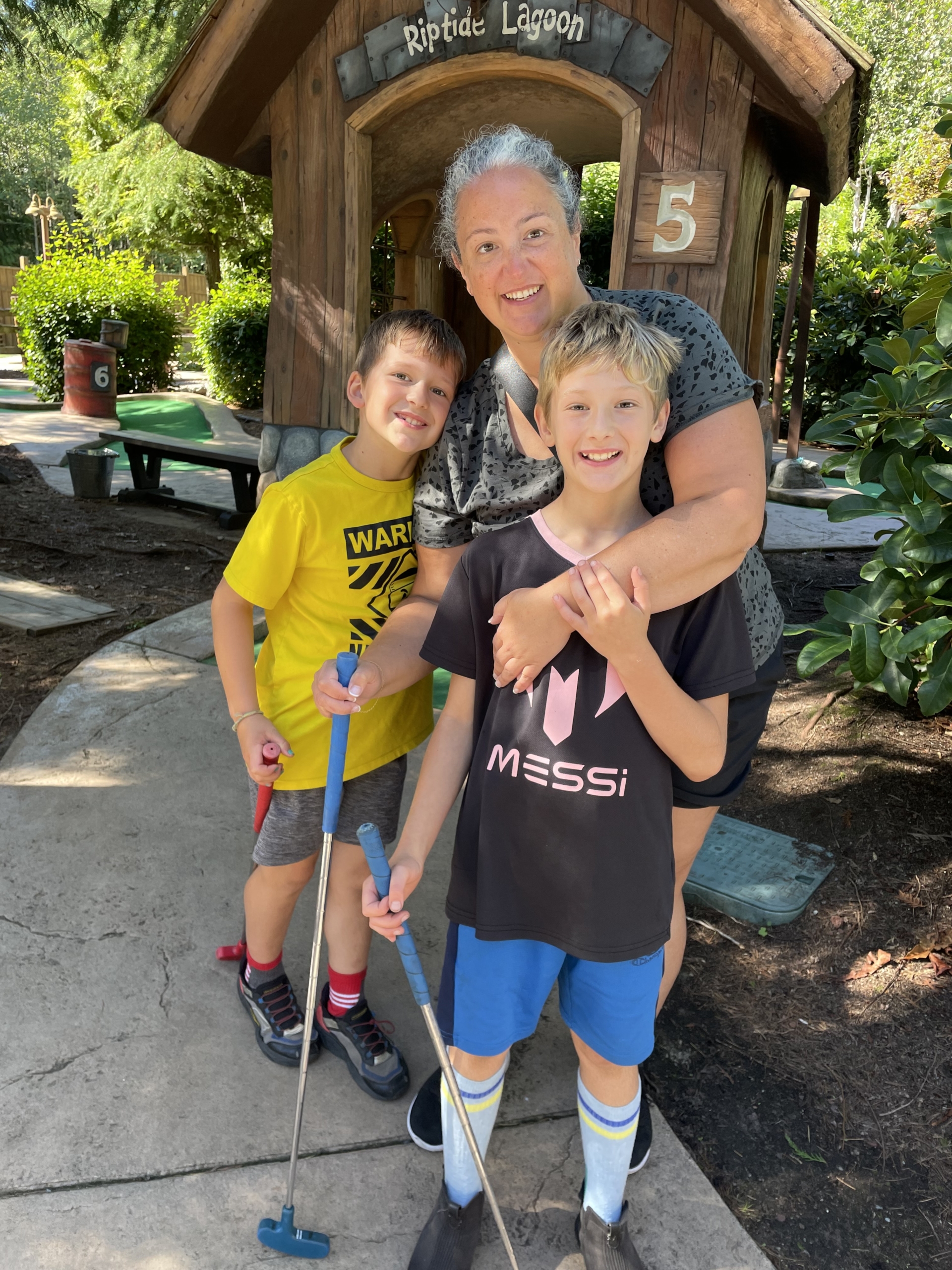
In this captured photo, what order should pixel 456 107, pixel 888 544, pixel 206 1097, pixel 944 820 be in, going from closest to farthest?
pixel 206 1097 → pixel 888 544 → pixel 944 820 → pixel 456 107

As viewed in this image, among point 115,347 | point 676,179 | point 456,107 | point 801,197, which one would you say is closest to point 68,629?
point 456,107

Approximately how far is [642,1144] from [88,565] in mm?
5177

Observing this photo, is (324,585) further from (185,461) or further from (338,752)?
(185,461)

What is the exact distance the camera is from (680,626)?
1.58 meters

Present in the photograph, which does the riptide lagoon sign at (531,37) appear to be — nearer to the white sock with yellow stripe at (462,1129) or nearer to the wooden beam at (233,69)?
the wooden beam at (233,69)

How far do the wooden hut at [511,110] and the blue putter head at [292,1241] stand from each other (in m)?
3.01

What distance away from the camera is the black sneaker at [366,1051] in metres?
2.11

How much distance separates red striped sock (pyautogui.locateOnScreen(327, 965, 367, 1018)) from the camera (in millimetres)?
2174

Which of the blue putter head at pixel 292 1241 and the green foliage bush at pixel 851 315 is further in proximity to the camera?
the green foliage bush at pixel 851 315

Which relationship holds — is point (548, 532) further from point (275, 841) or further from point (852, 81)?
point (852, 81)

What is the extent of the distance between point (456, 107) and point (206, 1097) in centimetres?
406

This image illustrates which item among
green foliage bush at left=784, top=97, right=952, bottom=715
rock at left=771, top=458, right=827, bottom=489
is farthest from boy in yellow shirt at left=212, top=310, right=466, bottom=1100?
rock at left=771, top=458, right=827, bottom=489

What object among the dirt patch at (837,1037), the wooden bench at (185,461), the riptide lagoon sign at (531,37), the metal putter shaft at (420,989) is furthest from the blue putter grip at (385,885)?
the wooden bench at (185,461)

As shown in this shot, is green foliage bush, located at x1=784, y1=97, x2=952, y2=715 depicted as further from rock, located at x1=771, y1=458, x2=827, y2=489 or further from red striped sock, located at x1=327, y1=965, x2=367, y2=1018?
rock, located at x1=771, y1=458, x2=827, y2=489
